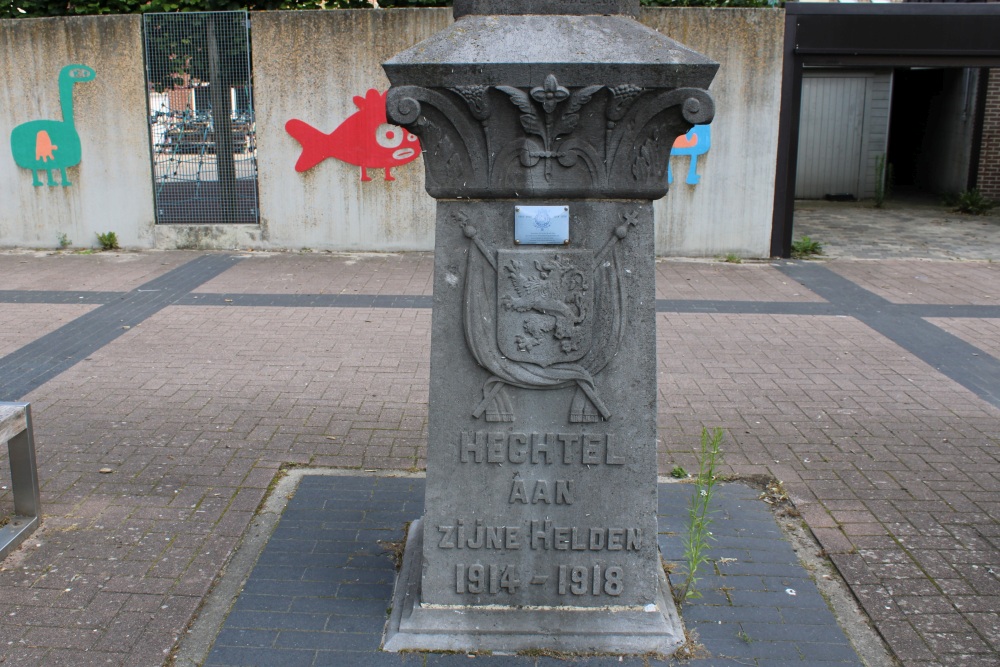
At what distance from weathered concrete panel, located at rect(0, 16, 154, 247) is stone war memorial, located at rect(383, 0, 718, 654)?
9.87m

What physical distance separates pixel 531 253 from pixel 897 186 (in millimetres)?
20295

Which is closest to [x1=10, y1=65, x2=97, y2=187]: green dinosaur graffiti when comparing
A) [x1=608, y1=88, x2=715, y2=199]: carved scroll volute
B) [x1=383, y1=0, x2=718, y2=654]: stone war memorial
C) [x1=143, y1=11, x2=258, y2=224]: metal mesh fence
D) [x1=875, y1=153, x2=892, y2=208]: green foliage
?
[x1=143, y1=11, x2=258, y2=224]: metal mesh fence

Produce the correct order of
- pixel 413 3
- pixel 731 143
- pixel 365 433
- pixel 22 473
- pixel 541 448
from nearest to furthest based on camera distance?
pixel 541 448, pixel 22 473, pixel 365 433, pixel 731 143, pixel 413 3

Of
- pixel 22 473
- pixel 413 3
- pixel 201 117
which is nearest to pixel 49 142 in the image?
pixel 201 117

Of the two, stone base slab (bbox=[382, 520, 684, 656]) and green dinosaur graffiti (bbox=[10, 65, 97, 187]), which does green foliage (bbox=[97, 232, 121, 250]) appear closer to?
green dinosaur graffiti (bbox=[10, 65, 97, 187])

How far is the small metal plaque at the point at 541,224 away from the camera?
10.9 feet

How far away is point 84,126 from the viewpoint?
1209 cm

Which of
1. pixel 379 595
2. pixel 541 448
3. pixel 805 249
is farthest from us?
pixel 805 249

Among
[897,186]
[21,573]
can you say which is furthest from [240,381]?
[897,186]

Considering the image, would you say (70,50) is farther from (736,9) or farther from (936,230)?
(936,230)

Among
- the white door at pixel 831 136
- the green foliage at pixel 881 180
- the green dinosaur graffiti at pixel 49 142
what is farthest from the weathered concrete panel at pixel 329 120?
the green foliage at pixel 881 180

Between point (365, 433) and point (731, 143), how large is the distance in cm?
764

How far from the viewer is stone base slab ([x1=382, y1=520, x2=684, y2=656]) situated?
11.6 feet

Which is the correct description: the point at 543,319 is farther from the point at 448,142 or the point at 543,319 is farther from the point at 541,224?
the point at 448,142
